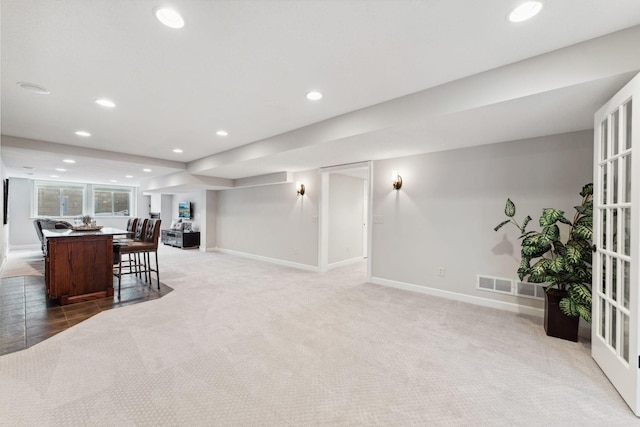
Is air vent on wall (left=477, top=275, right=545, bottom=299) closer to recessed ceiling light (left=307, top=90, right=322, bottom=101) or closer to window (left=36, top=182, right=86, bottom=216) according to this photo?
recessed ceiling light (left=307, top=90, right=322, bottom=101)

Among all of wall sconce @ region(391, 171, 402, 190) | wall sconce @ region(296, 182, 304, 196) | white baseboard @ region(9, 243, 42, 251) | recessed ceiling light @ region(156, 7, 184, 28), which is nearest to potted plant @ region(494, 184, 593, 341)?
wall sconce @ region(391, 171, 402, 190)

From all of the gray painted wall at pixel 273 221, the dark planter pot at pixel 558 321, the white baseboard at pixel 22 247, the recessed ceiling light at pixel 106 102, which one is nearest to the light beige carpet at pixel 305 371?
the dark planter pot at pixel 558 321

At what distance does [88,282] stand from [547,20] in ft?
18.2

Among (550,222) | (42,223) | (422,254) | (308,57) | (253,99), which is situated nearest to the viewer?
(308,57)

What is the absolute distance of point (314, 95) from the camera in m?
2.73

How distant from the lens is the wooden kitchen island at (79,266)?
3529 mm

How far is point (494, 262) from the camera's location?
3533 mm

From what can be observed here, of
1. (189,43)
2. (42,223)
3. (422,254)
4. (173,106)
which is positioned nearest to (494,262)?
(422,254)

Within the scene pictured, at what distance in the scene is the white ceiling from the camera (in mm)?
1637

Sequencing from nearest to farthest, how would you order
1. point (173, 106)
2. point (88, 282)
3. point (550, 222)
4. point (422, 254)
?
point (550, 222), point (173, 106), point (88, 282), point (422, 254)

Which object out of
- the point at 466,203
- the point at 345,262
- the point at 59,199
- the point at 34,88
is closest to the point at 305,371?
the point at 466,203

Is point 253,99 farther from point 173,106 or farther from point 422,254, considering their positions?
point 422,254

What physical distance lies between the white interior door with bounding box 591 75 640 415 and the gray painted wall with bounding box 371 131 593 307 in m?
0.97

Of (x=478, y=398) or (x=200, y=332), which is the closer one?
(x=478, y=398)
